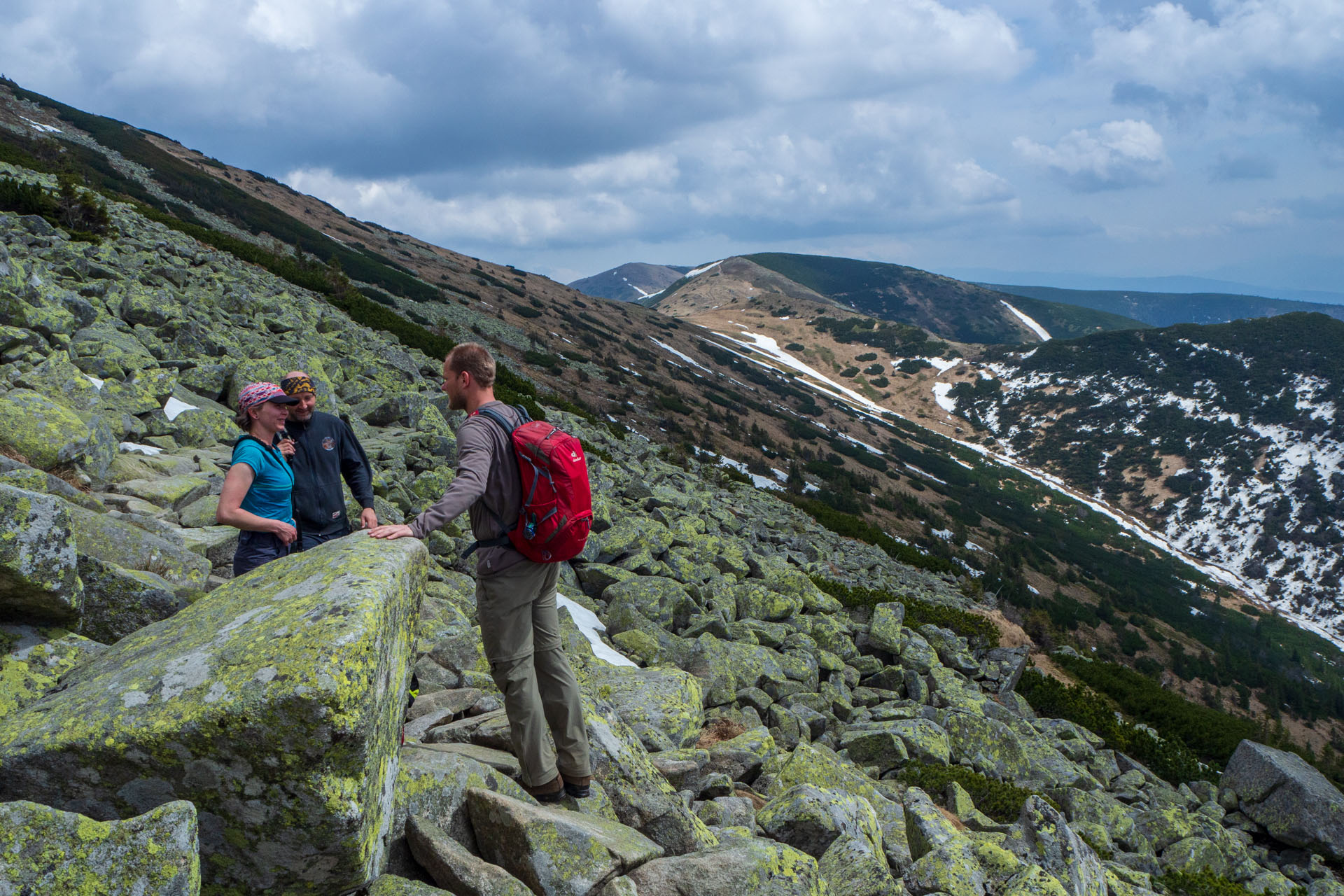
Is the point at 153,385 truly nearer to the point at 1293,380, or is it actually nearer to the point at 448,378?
the point at 448,378

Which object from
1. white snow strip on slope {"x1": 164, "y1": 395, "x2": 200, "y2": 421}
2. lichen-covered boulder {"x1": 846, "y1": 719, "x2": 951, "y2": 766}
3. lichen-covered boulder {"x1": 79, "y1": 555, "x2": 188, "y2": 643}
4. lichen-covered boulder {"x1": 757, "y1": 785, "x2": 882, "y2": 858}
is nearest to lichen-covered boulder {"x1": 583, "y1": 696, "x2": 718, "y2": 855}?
lichen-covered boulder {"x1": 757, "y1": 785, "x2": 882, "y2": 858}

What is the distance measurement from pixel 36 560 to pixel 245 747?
2.12 m

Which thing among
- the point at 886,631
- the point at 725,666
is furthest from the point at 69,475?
the point at 886,631

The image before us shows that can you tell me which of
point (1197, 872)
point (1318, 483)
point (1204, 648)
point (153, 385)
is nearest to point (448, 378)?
point (153, 385)

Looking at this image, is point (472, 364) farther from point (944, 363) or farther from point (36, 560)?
point (944, 363)

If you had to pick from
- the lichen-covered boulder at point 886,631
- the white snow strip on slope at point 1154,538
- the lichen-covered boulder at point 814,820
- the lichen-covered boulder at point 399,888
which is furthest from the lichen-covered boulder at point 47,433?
the white snow strip on slope at point 1154,538

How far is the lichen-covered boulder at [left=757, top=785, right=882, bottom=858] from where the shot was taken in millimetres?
4730

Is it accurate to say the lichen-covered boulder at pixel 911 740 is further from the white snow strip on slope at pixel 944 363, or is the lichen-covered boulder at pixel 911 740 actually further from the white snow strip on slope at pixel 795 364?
the white snow strip on slope at pixel 944 363

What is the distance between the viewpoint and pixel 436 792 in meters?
3.61

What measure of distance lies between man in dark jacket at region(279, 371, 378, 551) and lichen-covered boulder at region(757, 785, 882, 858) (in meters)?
3.50

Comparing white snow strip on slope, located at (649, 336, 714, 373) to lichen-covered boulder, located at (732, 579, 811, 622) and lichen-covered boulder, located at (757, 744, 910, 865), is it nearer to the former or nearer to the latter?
lichen-covered boulder, located at (732, 579, 811, 622)

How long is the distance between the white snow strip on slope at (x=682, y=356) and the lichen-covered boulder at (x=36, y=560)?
65.8 meters

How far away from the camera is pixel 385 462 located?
1138cm

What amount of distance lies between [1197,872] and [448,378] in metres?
10.4
